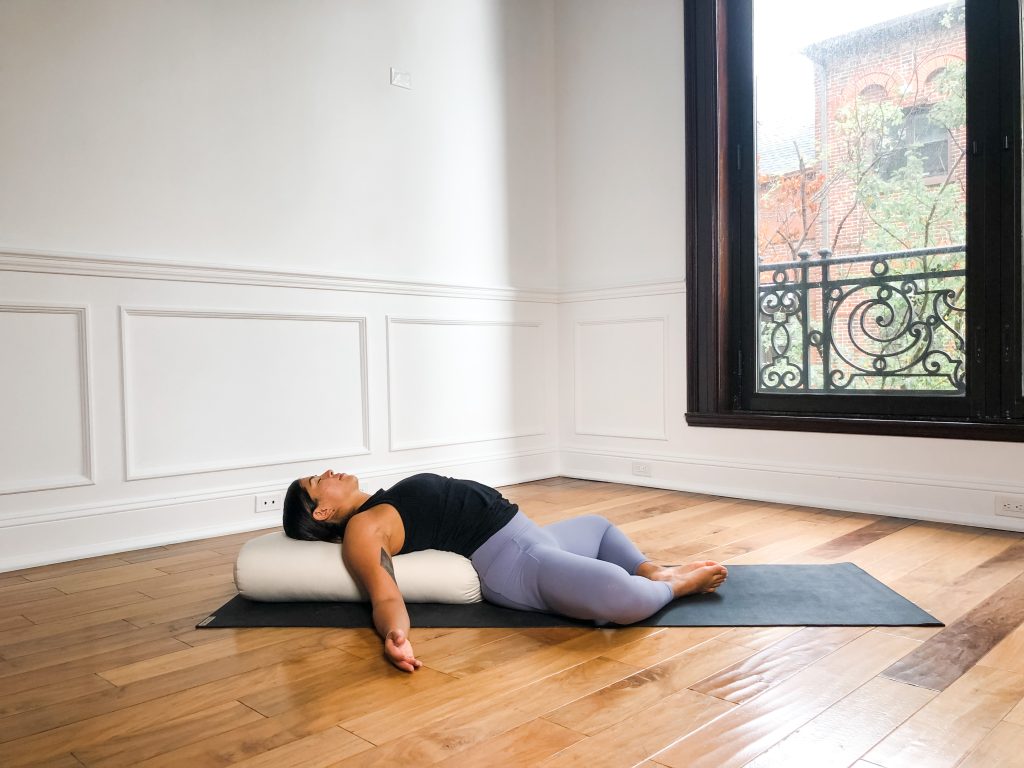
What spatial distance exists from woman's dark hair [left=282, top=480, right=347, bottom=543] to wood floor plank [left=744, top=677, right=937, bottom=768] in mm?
1240

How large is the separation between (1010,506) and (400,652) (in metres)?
2.50

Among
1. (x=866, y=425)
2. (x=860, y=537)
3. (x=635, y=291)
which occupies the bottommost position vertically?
(x=860, y=537)

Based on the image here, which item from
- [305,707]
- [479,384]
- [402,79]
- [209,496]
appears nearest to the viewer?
[305,707]

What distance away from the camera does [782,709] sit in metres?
1.54

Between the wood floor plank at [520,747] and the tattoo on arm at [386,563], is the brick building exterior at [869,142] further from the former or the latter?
the wood floor plank at [520,747]

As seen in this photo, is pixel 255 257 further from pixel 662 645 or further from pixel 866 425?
pixel 866 425

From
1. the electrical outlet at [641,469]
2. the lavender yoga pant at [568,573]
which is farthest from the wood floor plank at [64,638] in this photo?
the electrical outlet at [641,469]

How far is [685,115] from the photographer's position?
159 inches

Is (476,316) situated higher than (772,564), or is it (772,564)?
(476,316)

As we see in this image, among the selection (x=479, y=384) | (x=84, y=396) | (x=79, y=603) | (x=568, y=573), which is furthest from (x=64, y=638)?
(x=479, y=384)

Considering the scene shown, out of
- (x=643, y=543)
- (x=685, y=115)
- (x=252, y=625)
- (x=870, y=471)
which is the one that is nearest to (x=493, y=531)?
(x=252, y=625)

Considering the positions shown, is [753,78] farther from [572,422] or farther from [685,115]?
[572,422]

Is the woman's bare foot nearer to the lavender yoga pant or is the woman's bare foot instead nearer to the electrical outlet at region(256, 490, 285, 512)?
the lavender yoga pant

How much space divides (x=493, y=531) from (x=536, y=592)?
0.67ft
